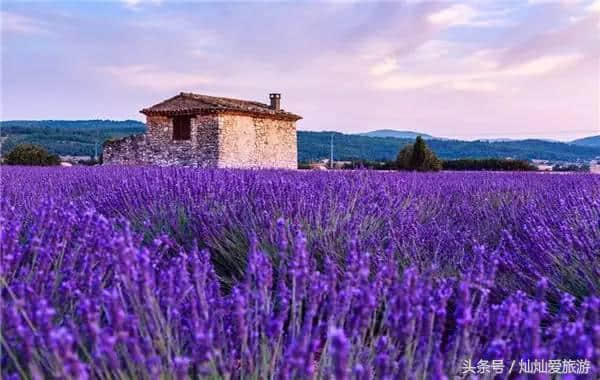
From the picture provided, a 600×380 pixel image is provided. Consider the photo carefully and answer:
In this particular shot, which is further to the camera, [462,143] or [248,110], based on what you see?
[462,143]

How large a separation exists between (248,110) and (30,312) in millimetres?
18688

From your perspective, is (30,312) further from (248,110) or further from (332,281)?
(248,110)

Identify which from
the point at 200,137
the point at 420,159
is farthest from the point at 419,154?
the point at 200,137

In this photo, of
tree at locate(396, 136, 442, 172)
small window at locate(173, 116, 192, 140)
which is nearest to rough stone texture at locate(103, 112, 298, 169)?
small window at locate(173, 116, 192, 140)

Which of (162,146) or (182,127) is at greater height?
(182,127)

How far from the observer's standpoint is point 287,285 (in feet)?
7.89

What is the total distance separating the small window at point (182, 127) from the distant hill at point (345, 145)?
2794 centimetres

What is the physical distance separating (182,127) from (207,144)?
4.28 ft

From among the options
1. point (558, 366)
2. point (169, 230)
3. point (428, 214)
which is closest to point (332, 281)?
point (558, 366)

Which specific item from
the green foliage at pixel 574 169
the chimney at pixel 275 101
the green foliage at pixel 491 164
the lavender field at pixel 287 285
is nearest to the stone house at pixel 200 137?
the chimney at pixel 275 101

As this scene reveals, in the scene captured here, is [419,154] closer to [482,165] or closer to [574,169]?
[482,165]

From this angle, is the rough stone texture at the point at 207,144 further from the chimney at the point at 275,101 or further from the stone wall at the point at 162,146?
the chimney at the point at 275,101

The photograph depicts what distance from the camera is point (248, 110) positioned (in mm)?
19766

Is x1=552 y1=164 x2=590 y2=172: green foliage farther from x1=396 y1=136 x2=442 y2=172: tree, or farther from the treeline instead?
x1=396 y1=136 x2=442 y2=172: tree
